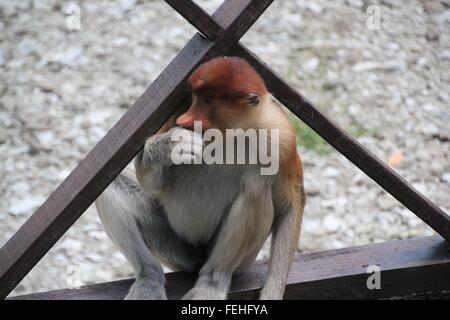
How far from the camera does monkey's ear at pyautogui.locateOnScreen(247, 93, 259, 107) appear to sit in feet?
12.6

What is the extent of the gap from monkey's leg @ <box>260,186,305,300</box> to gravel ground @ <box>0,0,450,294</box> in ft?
6.17

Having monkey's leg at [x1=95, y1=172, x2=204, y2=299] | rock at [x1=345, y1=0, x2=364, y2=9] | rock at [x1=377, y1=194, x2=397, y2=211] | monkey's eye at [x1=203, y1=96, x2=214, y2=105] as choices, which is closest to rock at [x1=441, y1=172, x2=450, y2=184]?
rock at [x1=377, y1=194, x2=397, y2=211]

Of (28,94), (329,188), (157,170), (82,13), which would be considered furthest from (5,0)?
(157,170)

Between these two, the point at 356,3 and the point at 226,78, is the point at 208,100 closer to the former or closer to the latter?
the point at 226,78

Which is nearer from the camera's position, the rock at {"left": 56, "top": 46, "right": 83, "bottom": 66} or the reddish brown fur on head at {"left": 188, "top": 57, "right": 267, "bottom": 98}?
the reddish brown fur on head at {"left": 188, "top": 57, "right": 267, "bottom": 98}

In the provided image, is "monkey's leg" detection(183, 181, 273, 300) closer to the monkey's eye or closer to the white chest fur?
the white chest fur

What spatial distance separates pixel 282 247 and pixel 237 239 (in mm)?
224

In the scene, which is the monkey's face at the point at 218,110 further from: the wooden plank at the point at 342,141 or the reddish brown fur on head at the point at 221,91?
the wooden plank at the point at 342,141

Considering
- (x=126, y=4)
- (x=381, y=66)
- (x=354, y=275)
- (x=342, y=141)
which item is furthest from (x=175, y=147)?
(x=126, y=4)

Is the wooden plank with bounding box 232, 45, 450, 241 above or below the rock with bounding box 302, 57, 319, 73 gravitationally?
below

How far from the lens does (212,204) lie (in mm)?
4328
